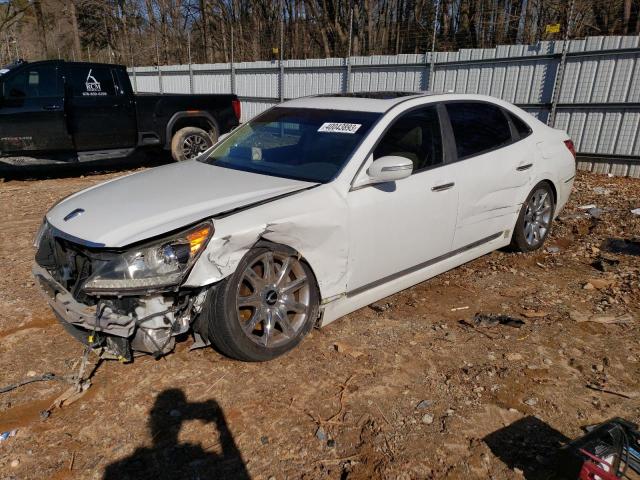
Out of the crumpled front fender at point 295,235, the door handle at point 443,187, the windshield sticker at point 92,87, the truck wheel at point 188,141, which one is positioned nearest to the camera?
the crumpled front fender at point 295,235

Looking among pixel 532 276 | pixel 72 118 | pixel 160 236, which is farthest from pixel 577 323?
pixel 72 118

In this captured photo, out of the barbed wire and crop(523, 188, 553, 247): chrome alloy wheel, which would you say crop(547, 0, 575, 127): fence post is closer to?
the barbed wire

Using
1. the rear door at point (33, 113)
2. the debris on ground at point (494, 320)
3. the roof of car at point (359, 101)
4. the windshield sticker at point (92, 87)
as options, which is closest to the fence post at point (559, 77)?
the roof of car at point (359, 101)

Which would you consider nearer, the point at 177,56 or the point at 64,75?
the point at 64,75

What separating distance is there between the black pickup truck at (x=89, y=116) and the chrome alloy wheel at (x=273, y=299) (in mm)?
6884

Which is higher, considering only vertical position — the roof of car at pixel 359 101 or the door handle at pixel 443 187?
the roof of car at pixel 359 101

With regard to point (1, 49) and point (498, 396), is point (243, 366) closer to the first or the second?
point (498, 396)

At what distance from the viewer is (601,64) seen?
9.05 metres

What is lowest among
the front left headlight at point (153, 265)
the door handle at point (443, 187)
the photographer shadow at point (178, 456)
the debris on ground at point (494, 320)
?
the debris on ground at point (494, 320)

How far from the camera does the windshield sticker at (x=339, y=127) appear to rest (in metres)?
3.66

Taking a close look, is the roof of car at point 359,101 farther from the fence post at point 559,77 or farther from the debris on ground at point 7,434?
the fence post at point 559,77

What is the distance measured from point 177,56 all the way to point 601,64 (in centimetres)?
2109

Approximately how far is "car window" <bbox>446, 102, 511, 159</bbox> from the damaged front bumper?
8.37 ft

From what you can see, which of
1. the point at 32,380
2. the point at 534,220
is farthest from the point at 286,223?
the point at 534,220
